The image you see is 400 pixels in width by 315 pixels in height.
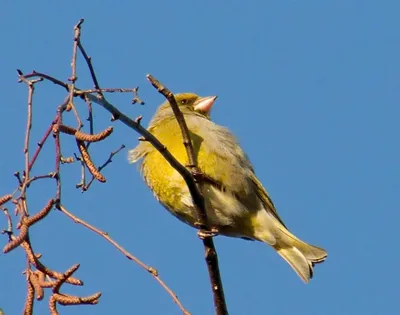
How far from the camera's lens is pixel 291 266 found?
221 inches

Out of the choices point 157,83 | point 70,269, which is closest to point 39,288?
point 70,269

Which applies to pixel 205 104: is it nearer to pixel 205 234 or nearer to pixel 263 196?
pixel 263 196

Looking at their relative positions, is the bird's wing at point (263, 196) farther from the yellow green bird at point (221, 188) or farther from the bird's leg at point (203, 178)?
the bird's leg at point (203, 178)

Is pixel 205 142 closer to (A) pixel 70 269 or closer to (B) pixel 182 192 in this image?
(B) pixel 182 192

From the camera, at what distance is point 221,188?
5.25m

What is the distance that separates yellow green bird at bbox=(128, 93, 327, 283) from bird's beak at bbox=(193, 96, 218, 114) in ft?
0.95

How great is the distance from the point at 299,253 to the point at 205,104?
52.2 inches

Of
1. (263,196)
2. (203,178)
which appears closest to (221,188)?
(203,178)

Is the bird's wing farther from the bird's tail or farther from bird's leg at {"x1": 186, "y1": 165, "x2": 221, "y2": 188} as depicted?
bird's leg at {"x1": 186, "y1": 165, "x2": 221, "y2": 188}

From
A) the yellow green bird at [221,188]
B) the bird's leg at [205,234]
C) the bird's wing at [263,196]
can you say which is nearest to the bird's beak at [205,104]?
the yellow green bird at [221,188]

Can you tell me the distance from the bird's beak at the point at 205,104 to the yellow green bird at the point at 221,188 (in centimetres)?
29

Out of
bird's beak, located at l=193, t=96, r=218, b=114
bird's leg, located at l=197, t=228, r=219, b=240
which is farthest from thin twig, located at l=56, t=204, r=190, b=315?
bird's beak, located at l=193, t=96, r=218, b=114

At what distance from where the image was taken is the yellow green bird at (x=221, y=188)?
516cm

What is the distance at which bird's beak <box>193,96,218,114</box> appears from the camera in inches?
243
